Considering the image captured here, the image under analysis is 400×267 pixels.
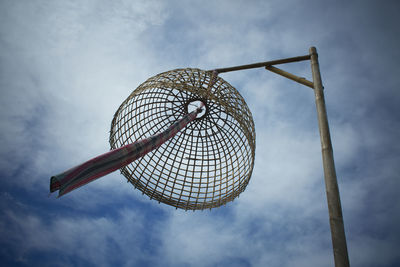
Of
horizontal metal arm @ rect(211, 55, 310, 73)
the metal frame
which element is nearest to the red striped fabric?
horizontal metal arm @ rect(211, 55, 310, 73)

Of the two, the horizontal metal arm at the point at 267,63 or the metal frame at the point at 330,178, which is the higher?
the horizontal metal arm at the point at 267,63

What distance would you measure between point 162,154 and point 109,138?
1724 mm

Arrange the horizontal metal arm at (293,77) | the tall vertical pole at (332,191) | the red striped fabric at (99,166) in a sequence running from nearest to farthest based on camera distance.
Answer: the tall vertical pole at (332,191)
the red striped fabric at (99,166)
the horizontal metal arm at (293,77)

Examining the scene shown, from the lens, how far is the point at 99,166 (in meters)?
3.96

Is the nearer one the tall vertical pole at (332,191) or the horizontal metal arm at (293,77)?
the tall vertical pole at (332,191)

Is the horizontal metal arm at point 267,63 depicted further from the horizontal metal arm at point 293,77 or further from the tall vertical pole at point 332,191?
the tall vertical pole at point 332,191

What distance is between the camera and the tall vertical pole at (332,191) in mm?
2328

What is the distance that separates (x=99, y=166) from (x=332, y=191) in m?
3.13

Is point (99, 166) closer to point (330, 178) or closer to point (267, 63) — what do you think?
point (267, 63)

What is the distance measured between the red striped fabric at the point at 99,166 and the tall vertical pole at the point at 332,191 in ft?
9.91

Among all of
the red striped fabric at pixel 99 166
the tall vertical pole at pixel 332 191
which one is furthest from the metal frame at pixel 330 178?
the red striped fabric at pixel 99 166

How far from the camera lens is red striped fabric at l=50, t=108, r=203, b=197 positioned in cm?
327

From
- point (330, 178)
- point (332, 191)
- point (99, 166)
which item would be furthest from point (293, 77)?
point (99, 166)

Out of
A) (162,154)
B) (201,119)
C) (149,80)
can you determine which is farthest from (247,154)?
(149,80)
